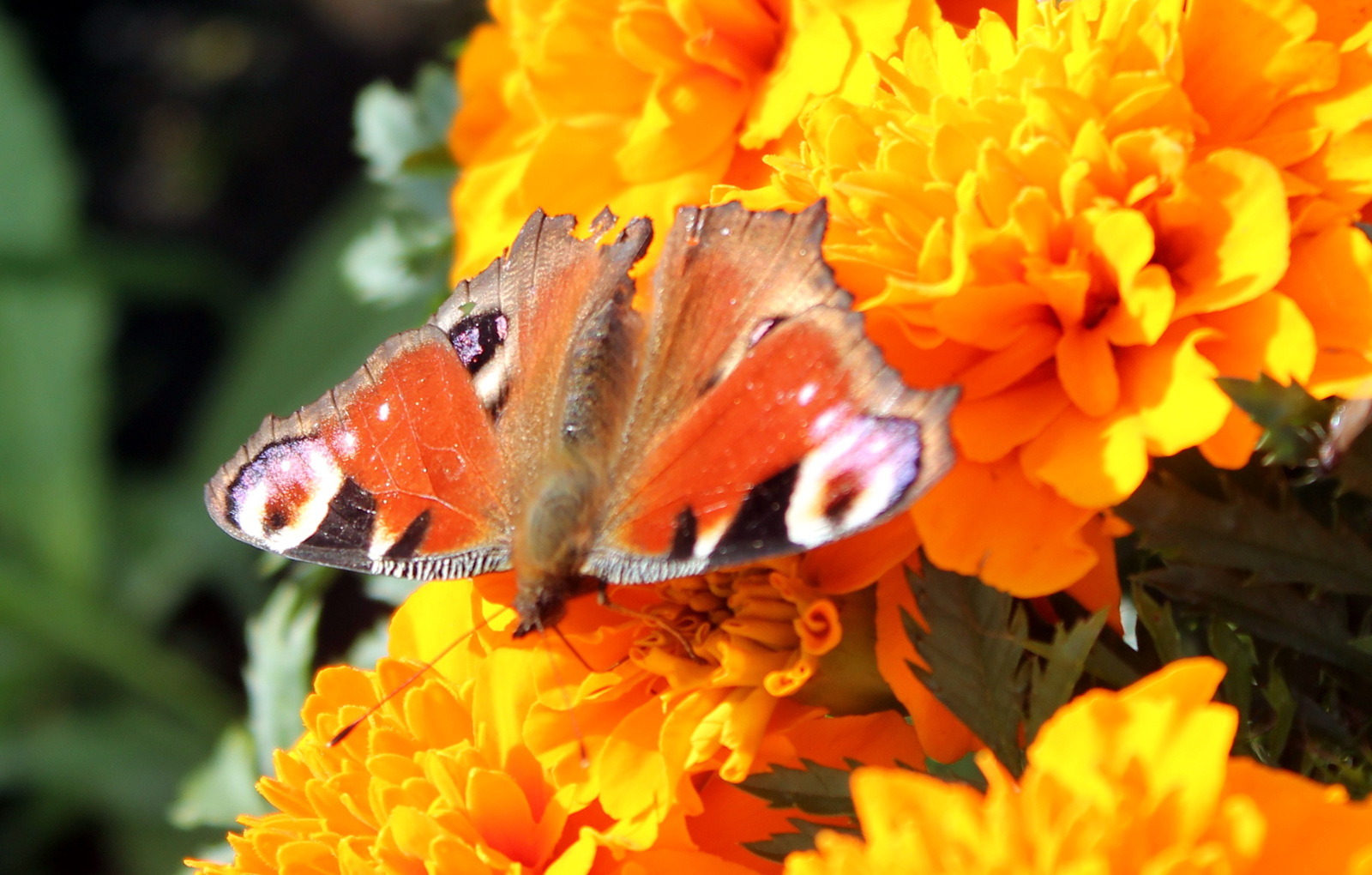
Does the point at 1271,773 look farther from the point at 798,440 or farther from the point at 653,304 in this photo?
the point at 653,304

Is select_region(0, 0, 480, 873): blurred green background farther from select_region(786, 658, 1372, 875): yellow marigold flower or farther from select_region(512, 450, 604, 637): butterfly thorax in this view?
select_region(786, 658, 1372, 875): yellow marigold flower

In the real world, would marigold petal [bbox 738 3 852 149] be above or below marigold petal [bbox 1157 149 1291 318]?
above

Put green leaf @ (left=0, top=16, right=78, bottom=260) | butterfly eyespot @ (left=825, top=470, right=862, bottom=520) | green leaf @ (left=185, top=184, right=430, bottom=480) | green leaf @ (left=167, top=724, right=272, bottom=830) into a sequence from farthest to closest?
green leaf @ (left=0, top=16, right=78, bottom=260) → green leaf @ (left=185, top=184, right=430, bottom=480) → green leaf @ (left=167, top=724, right=272, bottom=830) → butterfly eyespot @ (left=825, top=470, right=862, bottom=520)

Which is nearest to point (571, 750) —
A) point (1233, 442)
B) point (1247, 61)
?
point (1233, 442)

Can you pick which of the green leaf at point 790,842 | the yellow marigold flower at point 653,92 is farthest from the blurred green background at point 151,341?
the green leaf at point 790,842

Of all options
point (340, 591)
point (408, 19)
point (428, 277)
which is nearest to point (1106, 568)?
point (428, 277)

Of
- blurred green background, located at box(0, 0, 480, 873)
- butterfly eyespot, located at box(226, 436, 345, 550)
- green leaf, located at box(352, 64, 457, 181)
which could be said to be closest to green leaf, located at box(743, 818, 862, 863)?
butterfly eyespot, located at box(226, 436, 345, 550)
